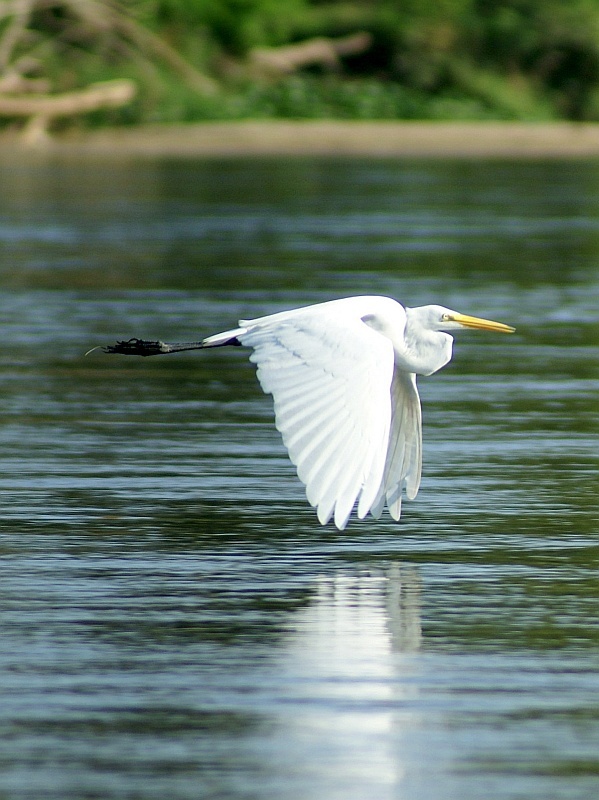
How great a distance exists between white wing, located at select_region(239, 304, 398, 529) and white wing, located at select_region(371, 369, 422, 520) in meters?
0.52

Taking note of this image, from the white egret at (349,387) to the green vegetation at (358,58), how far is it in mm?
36523

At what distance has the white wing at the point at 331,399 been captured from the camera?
5.88m

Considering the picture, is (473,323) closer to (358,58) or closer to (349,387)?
(349,387)

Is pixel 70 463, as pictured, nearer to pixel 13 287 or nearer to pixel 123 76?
pixel 13 287

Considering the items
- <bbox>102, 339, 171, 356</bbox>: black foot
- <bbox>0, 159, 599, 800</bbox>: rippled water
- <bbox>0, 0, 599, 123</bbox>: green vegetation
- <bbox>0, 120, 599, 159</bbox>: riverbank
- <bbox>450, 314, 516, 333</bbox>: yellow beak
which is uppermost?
<bbox>450, 314, 516, 333</bbox>: yellow beak

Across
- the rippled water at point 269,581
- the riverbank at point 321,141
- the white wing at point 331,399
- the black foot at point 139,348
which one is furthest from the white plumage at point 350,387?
the riverbank at point 321,141

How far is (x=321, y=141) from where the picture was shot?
Answer: 43.8 m

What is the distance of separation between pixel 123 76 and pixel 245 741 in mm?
39346

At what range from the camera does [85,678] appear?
5.12 meters

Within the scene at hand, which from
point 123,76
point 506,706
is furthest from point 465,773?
point 123,76

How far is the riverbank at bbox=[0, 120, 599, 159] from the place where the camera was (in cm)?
4228

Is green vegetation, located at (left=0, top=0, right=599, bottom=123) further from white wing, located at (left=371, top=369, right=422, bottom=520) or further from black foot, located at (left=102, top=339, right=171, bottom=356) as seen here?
white wing, located at (left=371, top=369, right=422, bottom=520)

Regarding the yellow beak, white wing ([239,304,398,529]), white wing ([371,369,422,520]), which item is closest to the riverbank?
the yellow beak

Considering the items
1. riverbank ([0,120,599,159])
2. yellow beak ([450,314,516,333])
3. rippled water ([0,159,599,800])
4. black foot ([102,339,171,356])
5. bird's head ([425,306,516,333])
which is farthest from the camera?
riverbank ([0,120,599,159])
